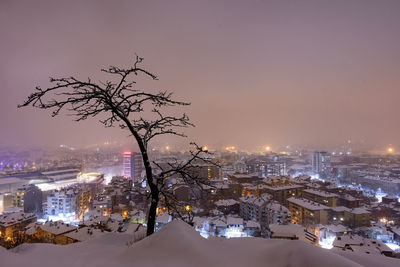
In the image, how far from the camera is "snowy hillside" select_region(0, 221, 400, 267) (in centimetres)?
199

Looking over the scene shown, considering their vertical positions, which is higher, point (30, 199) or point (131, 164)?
point (131, 164)

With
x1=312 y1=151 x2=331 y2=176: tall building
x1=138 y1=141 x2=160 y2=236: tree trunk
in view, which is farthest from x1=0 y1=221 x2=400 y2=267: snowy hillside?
x1=312 y1=151 x2=331 y2=176: tall building

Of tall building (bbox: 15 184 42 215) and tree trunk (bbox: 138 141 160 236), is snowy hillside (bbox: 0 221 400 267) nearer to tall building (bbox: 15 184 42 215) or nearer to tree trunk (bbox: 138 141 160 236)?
tree trunk (bbox: 138 141 160 236)

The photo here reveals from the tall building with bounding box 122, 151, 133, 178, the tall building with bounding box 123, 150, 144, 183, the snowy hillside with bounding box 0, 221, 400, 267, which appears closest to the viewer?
the snowy hillside with bounding box 0, 221, 400, 267

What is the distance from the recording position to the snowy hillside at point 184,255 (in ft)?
6.54

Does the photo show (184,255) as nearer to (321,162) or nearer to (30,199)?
(30,199)

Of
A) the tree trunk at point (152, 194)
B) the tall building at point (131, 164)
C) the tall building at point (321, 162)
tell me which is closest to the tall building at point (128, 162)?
the tall building at point (131, 164)

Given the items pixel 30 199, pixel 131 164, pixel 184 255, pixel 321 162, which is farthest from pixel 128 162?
pixel 184 255

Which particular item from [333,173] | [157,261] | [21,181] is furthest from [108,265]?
[333,173]

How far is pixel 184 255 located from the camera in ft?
7.20

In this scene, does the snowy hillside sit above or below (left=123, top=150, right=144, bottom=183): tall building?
above

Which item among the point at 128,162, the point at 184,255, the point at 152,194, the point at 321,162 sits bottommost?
the point at 321,162

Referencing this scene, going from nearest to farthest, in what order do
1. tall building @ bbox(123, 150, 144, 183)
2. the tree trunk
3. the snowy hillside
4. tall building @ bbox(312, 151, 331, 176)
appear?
1. the snowy hillside
2. the tree trunk
3. tall building @ bbox(123, 150, 144, 183)
4. tall building @ bbox(312, 151, 331, 176)

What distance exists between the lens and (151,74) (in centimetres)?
329
